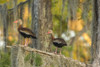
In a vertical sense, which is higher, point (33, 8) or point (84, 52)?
point (33, 8)

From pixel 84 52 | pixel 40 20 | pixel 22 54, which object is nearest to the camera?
pixel 22 54

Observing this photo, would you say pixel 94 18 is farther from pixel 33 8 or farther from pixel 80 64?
pixel 33 8

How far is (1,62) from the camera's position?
14250 mm

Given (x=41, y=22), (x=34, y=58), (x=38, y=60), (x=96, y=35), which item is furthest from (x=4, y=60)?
(x=96, y=35)

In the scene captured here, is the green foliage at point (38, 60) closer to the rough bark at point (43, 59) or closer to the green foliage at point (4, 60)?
the rough bark at point (43, 59)

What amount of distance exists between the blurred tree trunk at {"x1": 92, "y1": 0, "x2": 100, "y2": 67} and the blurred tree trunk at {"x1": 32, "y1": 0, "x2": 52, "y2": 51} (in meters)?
2.47

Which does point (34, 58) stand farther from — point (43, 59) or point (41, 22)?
point (41, 22)

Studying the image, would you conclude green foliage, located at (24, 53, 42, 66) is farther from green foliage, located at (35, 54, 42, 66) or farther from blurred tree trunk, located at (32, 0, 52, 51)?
blurred tree trunk, located at (32, 0, 52, 51)

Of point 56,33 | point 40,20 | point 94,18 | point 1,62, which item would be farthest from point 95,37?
point 56,33

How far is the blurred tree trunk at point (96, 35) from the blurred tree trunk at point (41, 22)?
247cm

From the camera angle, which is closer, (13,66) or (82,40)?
(13,66)

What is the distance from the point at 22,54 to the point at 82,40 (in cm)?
1614

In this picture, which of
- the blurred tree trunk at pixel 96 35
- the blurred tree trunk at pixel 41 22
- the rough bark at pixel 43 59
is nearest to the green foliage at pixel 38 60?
the rough bark at pixel 43 59

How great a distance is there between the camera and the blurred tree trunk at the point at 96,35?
37.1ft
